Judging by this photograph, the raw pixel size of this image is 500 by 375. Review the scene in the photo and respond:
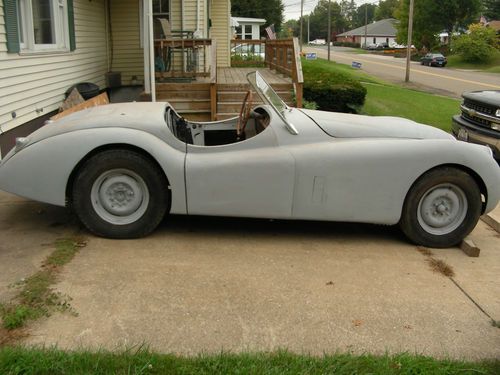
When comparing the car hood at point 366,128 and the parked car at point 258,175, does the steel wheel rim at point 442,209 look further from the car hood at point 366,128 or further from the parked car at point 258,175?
the car hood at point 366,128

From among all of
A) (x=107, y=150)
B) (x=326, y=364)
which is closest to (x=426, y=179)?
(x=326, y=364)

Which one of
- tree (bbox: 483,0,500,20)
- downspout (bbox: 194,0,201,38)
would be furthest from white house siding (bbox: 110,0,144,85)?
tree (bbox: 483,0,500,20)

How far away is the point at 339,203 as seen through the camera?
4695 mm

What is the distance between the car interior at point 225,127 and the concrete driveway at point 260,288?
837 millimetres

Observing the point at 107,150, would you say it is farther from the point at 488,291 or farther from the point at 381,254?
the point at 488,291

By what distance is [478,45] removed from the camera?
59594mm

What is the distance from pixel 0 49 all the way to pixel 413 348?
6.24 meters

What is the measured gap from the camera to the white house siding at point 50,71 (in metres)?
7.33

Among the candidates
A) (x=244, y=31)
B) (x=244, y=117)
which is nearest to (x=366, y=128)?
(x=244, y=117)

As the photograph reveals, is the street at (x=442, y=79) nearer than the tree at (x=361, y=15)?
Yes

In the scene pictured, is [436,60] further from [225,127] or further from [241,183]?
[241,183]

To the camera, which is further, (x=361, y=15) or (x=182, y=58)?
(x=361, y=15)

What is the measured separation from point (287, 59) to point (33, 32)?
6493 millimetres

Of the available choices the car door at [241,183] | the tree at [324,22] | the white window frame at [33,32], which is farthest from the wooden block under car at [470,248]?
the tree at [324,22]
